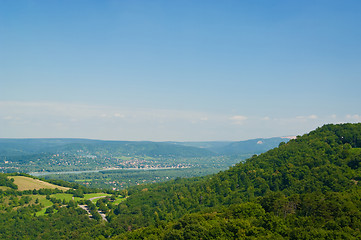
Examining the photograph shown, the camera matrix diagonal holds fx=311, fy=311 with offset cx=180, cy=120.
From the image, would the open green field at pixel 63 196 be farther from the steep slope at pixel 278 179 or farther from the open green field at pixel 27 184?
the steep slope at pixel 278 179

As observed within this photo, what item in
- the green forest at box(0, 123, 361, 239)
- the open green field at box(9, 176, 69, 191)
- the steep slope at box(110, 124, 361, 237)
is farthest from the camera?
the open green field at box(9, 176, 69, 191)

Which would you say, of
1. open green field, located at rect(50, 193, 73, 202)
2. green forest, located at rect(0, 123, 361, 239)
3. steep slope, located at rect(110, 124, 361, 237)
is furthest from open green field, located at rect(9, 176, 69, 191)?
steep slope, located at rect(110, 124, 361, 237)

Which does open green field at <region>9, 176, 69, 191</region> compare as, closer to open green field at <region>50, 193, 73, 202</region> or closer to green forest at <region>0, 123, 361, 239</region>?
green forest at <region>0, 123, 361, 239</region>

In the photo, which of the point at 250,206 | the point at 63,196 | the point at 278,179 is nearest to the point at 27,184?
the point at 63,196

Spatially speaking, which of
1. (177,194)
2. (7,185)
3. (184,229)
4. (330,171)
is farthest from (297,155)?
(7,185)

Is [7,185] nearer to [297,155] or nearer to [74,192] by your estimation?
[74,192]

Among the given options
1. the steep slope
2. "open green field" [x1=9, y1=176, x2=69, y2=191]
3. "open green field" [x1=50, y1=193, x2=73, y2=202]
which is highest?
the steep slope

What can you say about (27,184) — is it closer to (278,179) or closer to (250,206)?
(278,179)

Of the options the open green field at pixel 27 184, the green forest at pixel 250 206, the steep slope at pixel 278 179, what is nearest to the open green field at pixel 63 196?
the green forest at pixel 250 206
